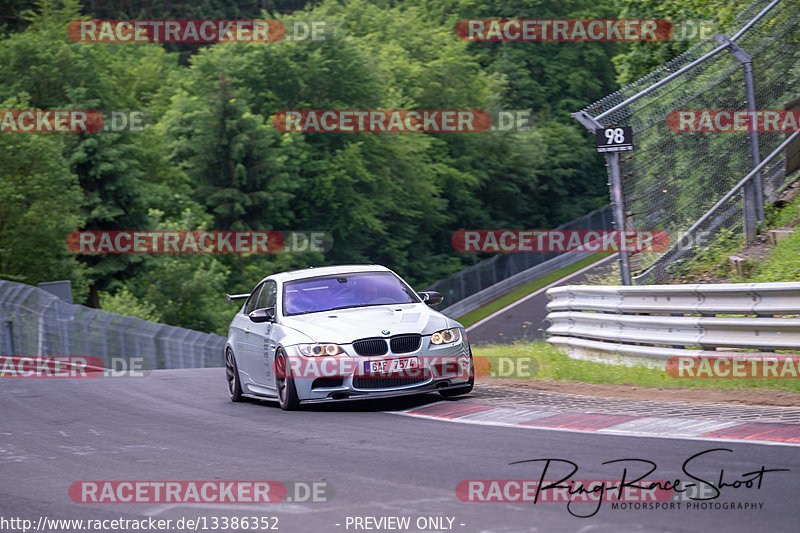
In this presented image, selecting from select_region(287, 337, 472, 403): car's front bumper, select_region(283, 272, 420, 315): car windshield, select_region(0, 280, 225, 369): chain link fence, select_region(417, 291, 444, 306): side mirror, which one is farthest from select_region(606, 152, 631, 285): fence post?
select_region(0, 280, 225, 369): chain link fence

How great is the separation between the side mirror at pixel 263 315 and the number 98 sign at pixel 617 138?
476 centimetres

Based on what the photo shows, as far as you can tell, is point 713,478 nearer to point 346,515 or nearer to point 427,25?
point 346,515

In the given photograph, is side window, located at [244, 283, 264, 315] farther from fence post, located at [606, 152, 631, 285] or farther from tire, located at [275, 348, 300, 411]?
fence post, located at [606, 152, 631, 285]

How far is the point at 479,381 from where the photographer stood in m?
13.0

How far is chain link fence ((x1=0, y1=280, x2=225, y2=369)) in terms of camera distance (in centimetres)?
2930

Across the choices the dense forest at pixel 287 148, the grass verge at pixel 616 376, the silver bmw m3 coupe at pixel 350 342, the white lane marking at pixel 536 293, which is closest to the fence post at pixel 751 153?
the grass verge at pixel 616 376

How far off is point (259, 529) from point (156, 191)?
45040 millimetres

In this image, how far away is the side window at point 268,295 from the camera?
Answer: 1216cm

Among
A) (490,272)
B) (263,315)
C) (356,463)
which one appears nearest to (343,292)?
(263,315)

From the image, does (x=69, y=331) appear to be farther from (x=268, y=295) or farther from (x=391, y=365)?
(x=391, y=365)

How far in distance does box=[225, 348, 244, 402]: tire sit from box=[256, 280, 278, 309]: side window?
33.9 inches

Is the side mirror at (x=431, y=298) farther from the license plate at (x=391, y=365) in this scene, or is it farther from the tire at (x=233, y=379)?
the tire at (x=233, y=379)

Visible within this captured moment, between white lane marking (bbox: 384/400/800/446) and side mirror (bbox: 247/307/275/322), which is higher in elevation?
side mirror (bbox: 247/307/275/322)

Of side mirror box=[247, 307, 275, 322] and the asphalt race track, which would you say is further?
side mirror box=[247, 307, 275, 322]
